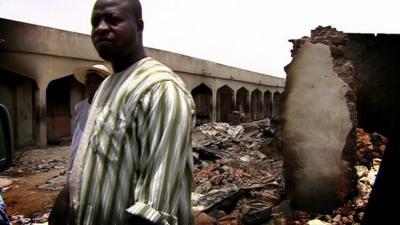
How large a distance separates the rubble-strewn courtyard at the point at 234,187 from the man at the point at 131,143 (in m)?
3.16

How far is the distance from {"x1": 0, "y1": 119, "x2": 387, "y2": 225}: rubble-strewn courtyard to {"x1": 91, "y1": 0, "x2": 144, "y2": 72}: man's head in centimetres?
325

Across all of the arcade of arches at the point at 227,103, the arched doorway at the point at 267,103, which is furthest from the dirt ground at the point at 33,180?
the arched doorway at the point at 267,103

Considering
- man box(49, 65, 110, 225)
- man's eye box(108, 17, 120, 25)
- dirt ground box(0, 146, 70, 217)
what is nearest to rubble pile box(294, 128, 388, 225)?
man box(49, 65, 110, 225)

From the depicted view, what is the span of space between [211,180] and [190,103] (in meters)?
5.50

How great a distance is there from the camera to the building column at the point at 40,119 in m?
12.3

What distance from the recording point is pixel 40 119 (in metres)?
12.3

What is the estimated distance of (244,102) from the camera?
2758 centimetres

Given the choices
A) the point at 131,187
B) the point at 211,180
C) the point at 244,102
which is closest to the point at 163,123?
the point at 131,187

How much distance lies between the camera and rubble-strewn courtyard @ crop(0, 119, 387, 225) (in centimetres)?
448

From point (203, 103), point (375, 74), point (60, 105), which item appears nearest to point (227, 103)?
point (203, 103)

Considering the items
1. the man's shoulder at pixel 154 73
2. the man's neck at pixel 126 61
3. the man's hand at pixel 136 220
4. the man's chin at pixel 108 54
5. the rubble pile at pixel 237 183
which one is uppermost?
the man's chin at pixel 108 54

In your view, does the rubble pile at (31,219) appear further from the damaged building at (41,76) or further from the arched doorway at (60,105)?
the arched doorway at (60,105)

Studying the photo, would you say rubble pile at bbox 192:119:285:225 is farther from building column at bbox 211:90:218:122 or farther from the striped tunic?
building column at bbox 211:90:218:122

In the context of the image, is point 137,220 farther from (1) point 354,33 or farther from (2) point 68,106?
(2) point 68,106
